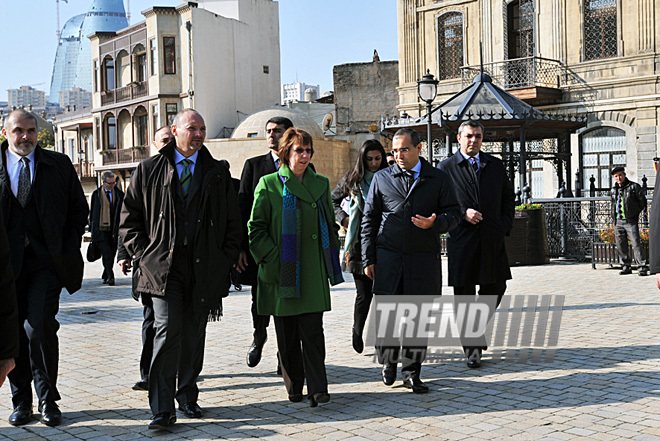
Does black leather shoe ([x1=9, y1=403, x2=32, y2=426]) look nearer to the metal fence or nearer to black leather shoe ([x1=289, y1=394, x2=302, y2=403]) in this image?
black leather shoe ([x1=289, y1=394, x2=302, y2=403])

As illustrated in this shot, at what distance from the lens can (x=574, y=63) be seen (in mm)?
26266

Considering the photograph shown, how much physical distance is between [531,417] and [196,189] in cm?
271

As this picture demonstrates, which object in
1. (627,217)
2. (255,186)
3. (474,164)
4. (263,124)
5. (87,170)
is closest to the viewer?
(255,186)

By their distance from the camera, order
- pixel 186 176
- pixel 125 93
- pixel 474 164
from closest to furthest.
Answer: pixel 186 176, pixel 474 164, pixel 125 93

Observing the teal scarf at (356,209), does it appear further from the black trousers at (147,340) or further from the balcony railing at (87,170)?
the balcony railing at (87,170)

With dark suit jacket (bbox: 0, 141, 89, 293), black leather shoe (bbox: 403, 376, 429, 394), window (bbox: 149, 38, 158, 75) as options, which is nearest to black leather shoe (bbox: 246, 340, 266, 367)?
black leather shoe (bbox: 403, 376, 429, 394)

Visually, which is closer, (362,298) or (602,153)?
(362,298)

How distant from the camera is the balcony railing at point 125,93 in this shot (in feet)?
145

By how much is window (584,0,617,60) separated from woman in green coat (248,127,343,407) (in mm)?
21968

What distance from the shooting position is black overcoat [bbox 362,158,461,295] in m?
6.31

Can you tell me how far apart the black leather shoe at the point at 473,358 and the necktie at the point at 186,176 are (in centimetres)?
290

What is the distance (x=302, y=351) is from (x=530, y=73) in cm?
2270

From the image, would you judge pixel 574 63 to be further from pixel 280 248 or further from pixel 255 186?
pixel 280 248

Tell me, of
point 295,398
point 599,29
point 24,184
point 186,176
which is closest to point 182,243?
point 186,176
